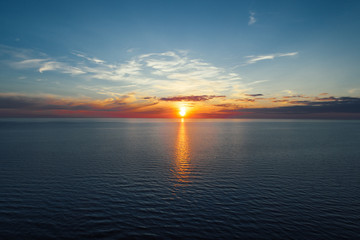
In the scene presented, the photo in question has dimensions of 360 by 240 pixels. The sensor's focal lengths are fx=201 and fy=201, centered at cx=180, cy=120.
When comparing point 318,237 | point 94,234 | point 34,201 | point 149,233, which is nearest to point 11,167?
point 34,201

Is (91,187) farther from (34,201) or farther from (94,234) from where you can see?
(94,234)

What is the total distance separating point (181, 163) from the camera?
59531 millimetres

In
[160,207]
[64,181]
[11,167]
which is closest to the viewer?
[160,207]

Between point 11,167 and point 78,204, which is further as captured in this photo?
point 11,167

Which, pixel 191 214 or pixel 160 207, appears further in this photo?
pixel 160 207

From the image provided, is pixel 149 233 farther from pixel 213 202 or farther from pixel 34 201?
pixel 34 201

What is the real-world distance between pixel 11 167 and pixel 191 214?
5060 cm

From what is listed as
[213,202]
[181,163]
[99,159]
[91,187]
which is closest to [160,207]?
[213,202]

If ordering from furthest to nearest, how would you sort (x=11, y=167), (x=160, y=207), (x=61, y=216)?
1. (x=11, y=167)
2. (x=160, y=207)
3. (x=61, y=216)

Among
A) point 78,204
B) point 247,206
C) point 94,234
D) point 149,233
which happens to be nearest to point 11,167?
point 78,204

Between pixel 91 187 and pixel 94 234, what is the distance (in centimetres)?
1665

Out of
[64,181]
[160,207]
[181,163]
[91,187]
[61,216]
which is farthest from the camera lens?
[181,163]

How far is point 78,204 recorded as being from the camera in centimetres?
2994

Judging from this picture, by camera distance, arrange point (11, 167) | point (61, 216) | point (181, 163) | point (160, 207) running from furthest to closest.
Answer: point (181, 163), point (11, 167), point (160, 207), point (61, 216)
